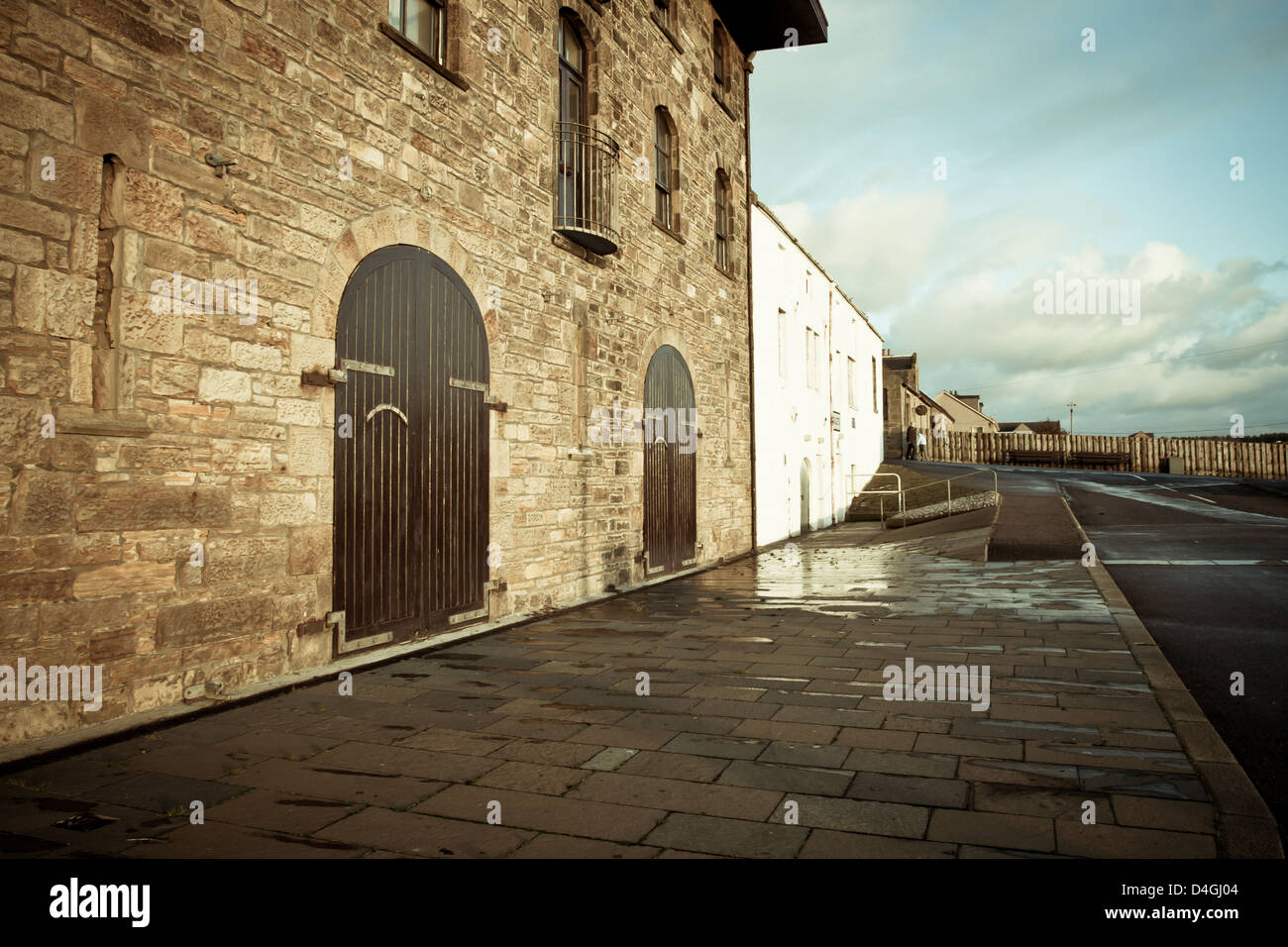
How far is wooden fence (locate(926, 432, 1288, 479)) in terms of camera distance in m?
39.6

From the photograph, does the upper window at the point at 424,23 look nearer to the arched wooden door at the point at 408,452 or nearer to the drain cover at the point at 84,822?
the arched wooden door at the point at 408,452

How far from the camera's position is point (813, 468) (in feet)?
68.3

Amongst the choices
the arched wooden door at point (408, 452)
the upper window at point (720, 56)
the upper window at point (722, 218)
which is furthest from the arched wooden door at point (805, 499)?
the arched wooden door at point (408, 452)

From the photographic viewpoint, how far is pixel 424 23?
716 cm

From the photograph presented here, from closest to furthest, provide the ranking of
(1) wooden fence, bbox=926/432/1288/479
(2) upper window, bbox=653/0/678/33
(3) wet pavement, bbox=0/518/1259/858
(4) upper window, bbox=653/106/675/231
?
(3) wet pavement, bbox=0/518/1259/858 → (2) upper window, bbox=653/0/678/33 → (4) upper window, bbox=653/106/675/231 → (1) wooden fence, bbox=926/432/1288/479

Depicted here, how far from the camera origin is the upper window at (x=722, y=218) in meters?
14.6

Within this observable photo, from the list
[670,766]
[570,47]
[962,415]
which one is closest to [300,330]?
[670,766]

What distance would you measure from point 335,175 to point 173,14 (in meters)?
1.35

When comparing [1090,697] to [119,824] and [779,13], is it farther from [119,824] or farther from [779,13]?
[779,13]

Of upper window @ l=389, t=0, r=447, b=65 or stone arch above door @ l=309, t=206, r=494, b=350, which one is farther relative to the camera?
upper window @ l=389, t=0, r=447, b=65

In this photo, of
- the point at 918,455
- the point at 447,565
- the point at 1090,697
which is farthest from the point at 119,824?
the point at 918,455

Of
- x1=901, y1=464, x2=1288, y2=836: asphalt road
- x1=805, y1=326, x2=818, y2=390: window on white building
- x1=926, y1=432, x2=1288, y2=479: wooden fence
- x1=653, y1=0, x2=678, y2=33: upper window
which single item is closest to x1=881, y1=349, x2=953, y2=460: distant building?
x1=926, y1=432, x2=1288, y2=479: wooden fence

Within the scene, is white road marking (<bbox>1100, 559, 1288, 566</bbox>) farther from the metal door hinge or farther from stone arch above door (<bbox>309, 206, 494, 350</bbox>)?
stone arch above door (<bbox>309, 206, 494, 350</bbox>)

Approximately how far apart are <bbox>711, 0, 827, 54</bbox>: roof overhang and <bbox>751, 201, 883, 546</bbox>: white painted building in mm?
2946
